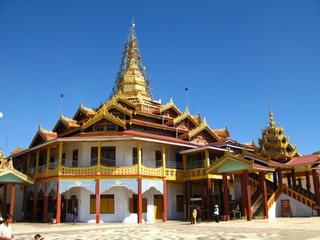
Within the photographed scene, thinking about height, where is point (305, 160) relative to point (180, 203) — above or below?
above

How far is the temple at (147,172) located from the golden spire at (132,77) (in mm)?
4408

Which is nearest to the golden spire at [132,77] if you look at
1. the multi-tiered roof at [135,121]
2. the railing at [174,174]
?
the multi-tiered roof at [135,121]

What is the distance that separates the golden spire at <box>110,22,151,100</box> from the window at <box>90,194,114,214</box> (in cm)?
1169

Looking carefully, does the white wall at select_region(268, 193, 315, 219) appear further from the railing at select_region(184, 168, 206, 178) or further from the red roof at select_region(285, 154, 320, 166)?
the railing at select_region(184, 168, 206, 178)

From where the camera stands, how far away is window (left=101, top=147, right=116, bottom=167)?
89.9ft

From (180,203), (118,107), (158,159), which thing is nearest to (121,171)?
(158,159)

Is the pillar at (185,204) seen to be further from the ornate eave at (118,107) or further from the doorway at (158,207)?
the ornate eave at (118,107)

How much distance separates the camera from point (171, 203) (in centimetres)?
2903

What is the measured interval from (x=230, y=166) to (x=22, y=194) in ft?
67.7

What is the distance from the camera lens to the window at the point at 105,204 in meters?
26.3

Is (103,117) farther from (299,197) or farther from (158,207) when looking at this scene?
(299,197)

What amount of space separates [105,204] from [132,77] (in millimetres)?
16333

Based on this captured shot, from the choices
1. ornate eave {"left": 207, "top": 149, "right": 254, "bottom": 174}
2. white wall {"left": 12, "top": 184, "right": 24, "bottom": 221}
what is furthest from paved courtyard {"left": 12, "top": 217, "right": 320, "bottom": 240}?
white wall {"left": 12, "top": 184, "right": 24, "bottom": 221}

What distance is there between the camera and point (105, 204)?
1042 inches
